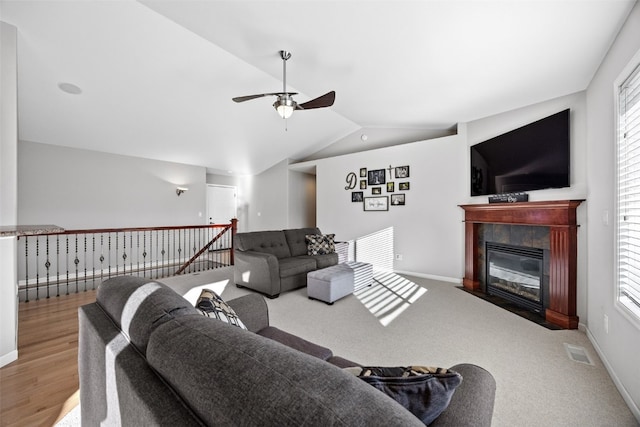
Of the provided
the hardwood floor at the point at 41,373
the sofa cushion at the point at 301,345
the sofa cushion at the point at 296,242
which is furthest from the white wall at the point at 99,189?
the sofa cushion at the point at 301,345

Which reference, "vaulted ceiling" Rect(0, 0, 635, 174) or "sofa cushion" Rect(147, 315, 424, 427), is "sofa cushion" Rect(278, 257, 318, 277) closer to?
"vaulted ceiling" Rect(0, 0, 635, 174)

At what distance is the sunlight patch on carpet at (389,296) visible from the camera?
306 centimetres

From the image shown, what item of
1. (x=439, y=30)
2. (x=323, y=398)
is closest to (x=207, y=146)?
(x=439, y=30)

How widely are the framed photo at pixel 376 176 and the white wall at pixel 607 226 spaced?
3.03 meters

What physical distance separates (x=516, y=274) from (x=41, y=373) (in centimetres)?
486

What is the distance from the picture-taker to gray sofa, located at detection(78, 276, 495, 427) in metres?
0.48

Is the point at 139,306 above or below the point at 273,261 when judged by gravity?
above

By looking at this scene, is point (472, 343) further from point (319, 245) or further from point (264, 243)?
point (264, 243)

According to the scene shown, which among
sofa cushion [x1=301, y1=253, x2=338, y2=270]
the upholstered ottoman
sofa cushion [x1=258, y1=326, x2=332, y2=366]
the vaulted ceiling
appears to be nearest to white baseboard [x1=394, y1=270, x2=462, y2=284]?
sofa cushion [x1=301, y1=253, x2=338, y2=270]

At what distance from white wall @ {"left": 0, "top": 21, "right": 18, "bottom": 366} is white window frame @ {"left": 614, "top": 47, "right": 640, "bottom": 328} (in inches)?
173

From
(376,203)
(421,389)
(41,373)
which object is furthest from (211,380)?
(376,203)

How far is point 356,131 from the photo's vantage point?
6074 millimetres

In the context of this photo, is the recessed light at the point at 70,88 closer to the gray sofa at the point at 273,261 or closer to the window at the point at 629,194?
the gray sofa at the point at 273,261

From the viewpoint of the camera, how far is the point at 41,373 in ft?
6.24
